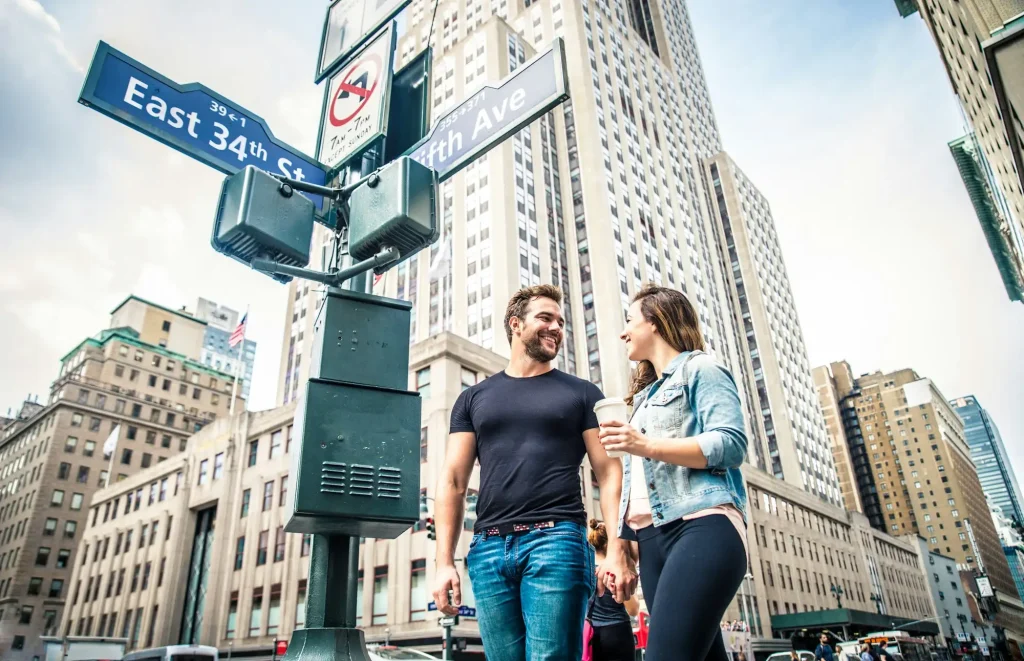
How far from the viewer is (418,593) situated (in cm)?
3256

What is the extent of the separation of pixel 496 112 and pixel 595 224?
6145 cm

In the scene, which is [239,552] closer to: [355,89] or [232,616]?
[232,616]

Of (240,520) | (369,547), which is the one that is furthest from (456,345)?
(240,520)

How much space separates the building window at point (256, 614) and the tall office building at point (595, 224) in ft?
71.6

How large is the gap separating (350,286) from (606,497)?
1.93 meters

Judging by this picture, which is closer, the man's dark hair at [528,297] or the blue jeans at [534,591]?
the blue jeans at [534,591]

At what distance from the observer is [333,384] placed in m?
3.21

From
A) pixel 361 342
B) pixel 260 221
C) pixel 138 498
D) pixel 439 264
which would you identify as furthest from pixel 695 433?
pixel 138 498

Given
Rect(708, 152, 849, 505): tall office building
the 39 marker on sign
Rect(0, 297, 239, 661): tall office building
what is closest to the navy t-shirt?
the 39 marker on sign

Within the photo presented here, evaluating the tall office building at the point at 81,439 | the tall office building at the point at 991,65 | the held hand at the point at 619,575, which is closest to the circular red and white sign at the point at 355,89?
the held hand at the point at 619,575

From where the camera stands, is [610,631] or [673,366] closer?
[673,366]

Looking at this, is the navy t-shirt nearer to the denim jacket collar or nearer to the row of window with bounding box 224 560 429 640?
the denim jacket collar

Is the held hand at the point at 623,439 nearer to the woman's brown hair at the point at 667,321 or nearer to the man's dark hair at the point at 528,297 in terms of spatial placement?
the woman's brown hair at the point at 667,321

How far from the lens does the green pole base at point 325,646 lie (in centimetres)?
292
